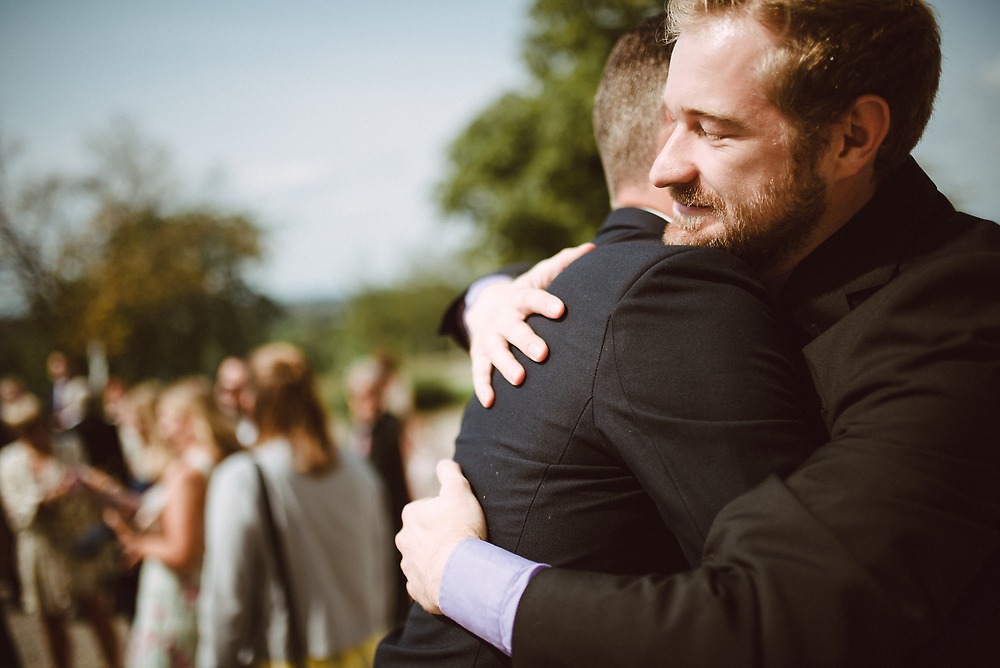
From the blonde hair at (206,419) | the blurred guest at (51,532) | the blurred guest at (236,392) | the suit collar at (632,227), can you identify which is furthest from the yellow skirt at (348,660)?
the blurred guest at (51,532)

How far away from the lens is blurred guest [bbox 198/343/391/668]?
354 centimetres

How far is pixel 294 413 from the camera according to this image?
13.0 ft

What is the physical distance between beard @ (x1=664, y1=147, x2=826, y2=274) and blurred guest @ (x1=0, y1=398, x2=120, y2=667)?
6.56 metres

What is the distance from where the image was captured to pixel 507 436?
1514 millimetres

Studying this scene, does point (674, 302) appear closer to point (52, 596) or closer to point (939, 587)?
point (939, 587)

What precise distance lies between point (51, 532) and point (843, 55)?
714 centimetres

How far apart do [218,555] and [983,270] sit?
3.45 m

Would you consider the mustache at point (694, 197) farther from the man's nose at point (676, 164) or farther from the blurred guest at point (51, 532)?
the blurred guest at point (51, 532)

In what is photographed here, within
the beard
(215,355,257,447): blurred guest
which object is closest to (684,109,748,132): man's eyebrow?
the beard

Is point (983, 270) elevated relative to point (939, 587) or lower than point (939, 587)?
elevated

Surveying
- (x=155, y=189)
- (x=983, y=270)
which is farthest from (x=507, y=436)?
(x=155, y=189)

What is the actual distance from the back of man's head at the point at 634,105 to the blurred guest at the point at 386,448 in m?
4.66

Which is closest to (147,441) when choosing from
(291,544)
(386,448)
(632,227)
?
(386,448)

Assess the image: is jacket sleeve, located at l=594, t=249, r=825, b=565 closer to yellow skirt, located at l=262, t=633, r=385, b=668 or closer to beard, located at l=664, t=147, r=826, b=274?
beard, located at l=664, t=147, r=826, b=274
